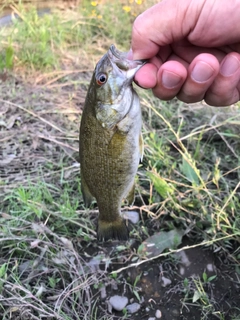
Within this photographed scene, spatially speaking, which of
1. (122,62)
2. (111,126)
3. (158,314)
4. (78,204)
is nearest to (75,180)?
(78,204)

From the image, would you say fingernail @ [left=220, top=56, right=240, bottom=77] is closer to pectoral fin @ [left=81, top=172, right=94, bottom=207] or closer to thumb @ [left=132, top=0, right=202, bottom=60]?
thumb @ [left=132, top=0, right=202, bottom=60]

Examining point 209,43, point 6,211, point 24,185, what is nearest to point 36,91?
point 24,185

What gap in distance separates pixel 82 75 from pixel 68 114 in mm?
888

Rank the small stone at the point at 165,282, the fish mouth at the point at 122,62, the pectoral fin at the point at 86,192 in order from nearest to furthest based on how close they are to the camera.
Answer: the fish mouth at the point at 122,62, the pectoral fin at the point at 86,192, the small stone at the point at 165,282

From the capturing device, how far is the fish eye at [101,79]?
149 cm

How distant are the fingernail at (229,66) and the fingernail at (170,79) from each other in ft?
0.68

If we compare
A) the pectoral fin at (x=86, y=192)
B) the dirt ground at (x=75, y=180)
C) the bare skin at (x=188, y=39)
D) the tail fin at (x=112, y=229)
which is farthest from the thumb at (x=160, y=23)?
the dirt ground at (x=75, y=180)

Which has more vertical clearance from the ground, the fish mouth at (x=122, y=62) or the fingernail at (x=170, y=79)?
the fish mouth at (x=122, y=62)

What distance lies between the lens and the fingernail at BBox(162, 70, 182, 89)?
1.61 m

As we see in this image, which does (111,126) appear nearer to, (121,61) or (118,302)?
(121,61)

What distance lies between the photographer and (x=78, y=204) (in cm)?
254

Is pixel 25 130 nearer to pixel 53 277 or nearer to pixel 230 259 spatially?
pixel 53 277

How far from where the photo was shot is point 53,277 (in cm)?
216

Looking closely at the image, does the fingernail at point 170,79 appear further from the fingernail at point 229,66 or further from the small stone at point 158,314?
the small stone at point 158,314
